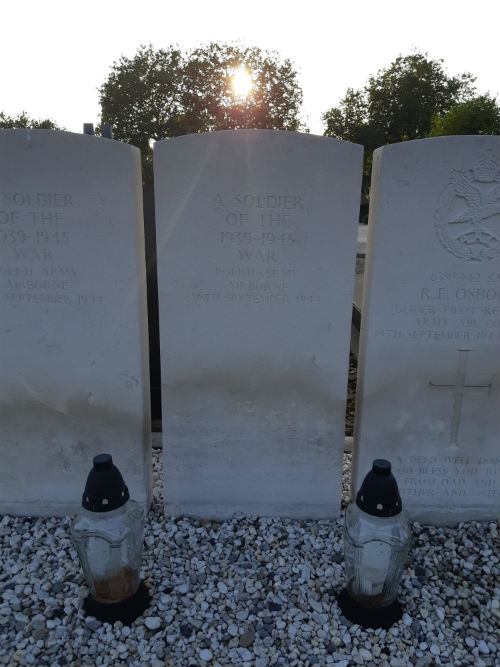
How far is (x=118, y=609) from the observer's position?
240cm

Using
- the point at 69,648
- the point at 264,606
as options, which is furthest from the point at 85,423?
the point at 264,606

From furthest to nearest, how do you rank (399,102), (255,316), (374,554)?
(399,102), (255,316), (374,554)

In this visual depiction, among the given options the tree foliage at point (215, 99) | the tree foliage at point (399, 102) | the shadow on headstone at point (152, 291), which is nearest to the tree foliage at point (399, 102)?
the tree foliage at point (399, 102)

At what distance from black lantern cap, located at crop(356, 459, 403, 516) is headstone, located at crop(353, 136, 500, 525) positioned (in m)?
0.95

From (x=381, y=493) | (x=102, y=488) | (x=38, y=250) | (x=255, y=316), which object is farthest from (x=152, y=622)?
(x=38, y=250)

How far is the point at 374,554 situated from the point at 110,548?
122cm

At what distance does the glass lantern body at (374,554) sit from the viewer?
217 centimetres

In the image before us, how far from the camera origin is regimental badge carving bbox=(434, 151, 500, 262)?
2.72m

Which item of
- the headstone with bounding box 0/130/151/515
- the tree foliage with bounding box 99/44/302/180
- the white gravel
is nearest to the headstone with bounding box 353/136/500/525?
the white gravel

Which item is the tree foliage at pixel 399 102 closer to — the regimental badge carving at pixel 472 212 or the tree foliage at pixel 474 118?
the tree foliage at pixel 474 118

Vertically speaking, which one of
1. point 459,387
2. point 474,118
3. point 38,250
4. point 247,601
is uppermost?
point 474,118

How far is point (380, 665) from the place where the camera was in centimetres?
219

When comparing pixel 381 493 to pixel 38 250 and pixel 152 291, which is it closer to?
pixel 38 250

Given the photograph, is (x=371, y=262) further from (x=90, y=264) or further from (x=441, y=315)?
(x=90, y=264)
